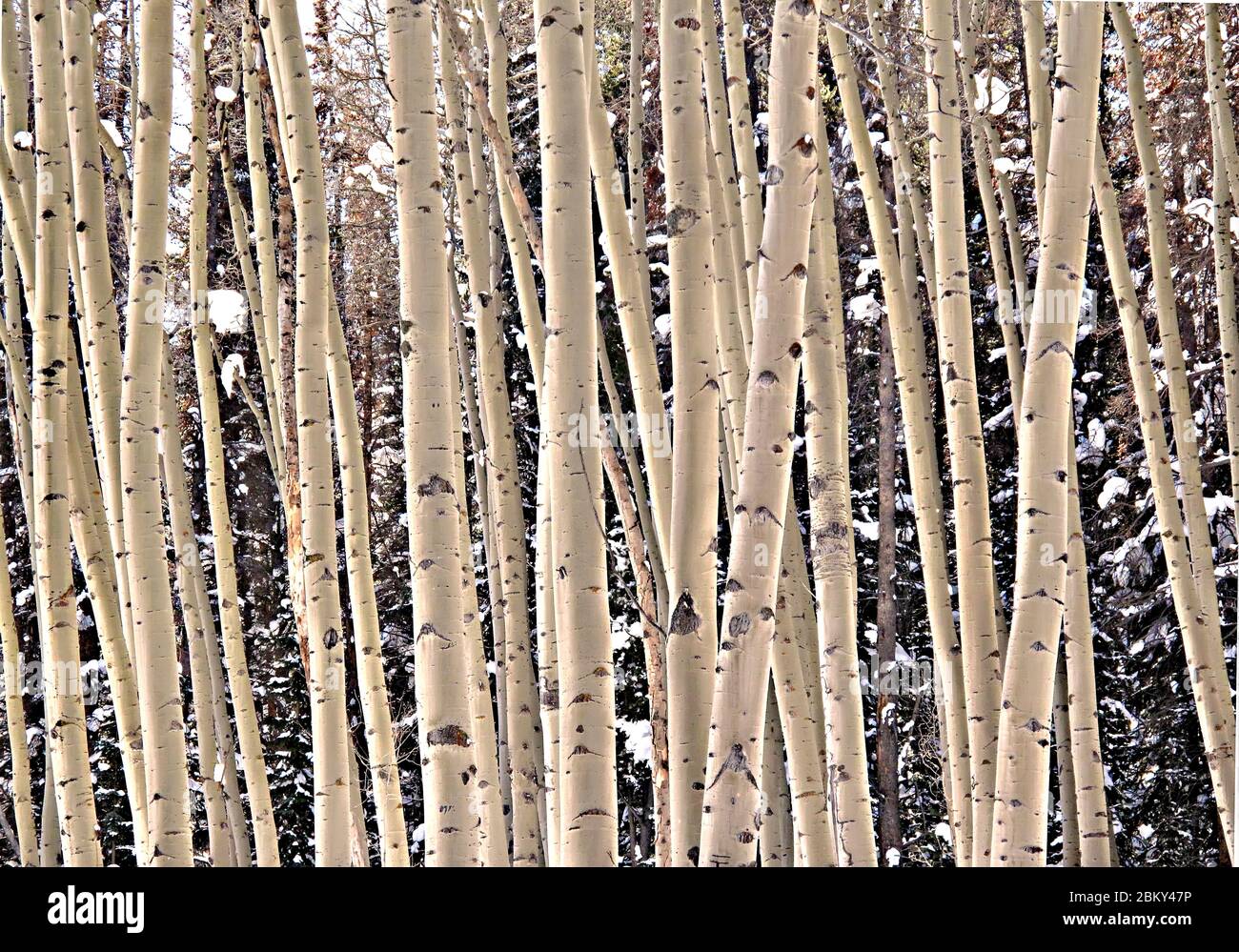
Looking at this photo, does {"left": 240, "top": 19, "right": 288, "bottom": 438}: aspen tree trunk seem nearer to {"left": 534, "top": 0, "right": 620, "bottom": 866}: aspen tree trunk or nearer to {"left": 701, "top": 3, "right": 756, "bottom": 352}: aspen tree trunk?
{"left": 701, "top": 3, "right": 756, "bottom": 352}: aspen tree trunk

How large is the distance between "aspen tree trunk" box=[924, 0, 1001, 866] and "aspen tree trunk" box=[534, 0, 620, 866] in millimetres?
904

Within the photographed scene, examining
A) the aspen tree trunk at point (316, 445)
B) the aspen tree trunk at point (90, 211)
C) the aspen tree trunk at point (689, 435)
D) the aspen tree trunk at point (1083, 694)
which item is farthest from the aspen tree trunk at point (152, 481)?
the aspen tree trunk at point (1083, 694)

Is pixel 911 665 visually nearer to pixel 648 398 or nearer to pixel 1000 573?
pixel 1000 573

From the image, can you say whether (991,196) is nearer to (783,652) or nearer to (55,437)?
(783,652)

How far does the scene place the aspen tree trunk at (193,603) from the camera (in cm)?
284

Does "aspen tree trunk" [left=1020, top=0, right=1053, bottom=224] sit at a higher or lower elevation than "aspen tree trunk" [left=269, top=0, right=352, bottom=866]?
higher

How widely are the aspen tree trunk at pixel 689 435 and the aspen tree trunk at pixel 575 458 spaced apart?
0.45ft

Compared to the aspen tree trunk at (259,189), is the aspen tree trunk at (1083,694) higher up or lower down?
lower down

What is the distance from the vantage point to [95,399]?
6.97 ft

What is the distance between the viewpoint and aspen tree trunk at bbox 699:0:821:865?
1258 mm

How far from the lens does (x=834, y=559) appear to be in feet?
6.28

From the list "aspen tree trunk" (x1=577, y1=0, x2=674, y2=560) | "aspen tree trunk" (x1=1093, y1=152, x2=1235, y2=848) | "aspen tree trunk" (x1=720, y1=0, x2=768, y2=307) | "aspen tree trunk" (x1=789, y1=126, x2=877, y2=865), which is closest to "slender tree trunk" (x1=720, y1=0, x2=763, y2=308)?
"aspen tree trunk" (x1=720, y1=0, x2=768, y2=307)

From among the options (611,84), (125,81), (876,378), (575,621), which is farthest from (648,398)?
(611,84)

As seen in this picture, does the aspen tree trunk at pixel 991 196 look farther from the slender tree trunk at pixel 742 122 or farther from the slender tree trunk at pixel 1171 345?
the slender tree trunk at pixel 742 122
